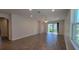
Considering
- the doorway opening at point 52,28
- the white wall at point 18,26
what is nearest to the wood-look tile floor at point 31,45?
the white wall at point 18,26

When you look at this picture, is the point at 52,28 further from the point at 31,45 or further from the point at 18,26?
the point at 31,45

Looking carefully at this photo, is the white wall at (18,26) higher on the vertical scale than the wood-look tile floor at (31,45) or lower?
higher

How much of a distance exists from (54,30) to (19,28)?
9.31 meters

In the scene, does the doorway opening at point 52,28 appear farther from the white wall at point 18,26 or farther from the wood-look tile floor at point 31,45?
the wood-look tile floor at point 31,45

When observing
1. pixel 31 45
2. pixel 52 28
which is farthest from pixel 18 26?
pixel 52 28

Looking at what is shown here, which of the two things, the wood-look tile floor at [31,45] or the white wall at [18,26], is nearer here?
the wood-look tile floor at [31,45]

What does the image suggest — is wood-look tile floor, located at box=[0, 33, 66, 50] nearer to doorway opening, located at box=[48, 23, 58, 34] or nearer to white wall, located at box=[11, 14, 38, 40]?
white wall, located at box=[11, 14, 38, 40]

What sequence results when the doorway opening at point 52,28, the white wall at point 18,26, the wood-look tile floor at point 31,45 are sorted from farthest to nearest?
the doorway opening at point 52,28 → the white wall at point 18,26 → the wood-look tile floor at point 31,45

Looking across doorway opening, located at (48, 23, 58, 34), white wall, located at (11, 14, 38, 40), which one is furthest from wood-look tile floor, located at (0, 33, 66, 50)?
doorway opening, located at (48, 23, 58, 34)

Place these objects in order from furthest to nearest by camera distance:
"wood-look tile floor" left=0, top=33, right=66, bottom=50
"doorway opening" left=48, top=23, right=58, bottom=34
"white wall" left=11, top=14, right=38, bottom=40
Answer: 1. "doorway opening" left=48, top=23, right=58, bottom=34
2. "white wall" left=11, top=14, right=38, bottom=40
3. "wood-look tile floor" left=0, top=33, right=66, bottom=50
